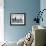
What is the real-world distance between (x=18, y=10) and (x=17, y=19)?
14.9 inches

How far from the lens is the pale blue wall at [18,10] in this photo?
575 centimetres

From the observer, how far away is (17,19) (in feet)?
19.0

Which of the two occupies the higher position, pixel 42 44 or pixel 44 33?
pixel 44 33

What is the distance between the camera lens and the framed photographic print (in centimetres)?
576

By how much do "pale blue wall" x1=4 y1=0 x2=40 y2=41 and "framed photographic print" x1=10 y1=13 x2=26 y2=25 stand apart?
127 mm

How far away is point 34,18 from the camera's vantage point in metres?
5.78

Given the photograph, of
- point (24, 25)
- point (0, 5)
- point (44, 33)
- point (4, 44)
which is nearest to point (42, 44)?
point (44, 33)

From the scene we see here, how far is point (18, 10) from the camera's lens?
5770 millimetres

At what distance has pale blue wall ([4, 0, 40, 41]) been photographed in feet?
18.9

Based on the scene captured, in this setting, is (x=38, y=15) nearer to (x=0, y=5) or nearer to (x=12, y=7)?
(x=12, y=7)

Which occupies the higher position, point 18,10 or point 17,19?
point 18,10

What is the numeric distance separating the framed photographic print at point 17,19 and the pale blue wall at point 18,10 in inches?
5.0

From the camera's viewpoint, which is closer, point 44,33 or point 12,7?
point 44,33

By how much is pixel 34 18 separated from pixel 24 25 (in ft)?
1.67
